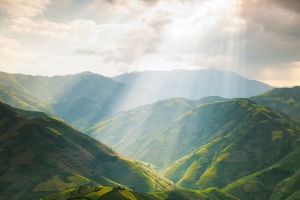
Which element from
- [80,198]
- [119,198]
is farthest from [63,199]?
[119,198]

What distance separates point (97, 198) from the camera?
18538cm

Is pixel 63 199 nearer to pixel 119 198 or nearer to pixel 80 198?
pixel 80 198

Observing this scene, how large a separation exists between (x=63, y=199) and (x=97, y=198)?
29.6 meters

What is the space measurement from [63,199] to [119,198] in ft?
140

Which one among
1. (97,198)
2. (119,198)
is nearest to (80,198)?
(97,198)

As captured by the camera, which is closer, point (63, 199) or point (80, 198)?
point (80, 198)

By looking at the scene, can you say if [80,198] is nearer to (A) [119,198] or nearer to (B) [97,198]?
(B) [97,198]

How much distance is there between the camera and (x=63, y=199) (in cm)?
19625

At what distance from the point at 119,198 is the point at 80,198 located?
88.4ft

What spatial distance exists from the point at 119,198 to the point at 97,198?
15485mm

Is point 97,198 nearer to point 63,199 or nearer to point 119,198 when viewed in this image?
point 119,198

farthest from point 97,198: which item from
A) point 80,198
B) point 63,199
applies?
point 63,199

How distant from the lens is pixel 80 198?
183m
